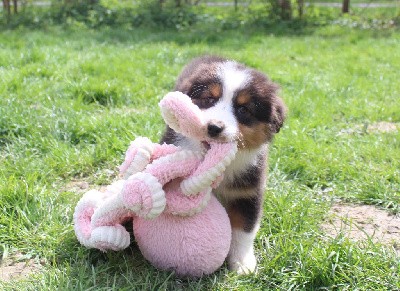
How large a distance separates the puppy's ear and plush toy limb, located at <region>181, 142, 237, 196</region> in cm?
47

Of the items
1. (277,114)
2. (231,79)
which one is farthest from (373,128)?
(231,79)

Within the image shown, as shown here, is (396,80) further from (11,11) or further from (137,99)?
(11,11)

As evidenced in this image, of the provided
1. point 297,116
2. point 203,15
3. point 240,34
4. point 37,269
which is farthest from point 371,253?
point 203,15

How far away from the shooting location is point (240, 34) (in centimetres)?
1090

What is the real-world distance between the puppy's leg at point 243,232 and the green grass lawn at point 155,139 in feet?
0.23

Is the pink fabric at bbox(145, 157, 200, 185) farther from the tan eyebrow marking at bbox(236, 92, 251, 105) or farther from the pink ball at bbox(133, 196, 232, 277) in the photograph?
the tan eyebrow marking at bbox(236, 92, 251, 105)

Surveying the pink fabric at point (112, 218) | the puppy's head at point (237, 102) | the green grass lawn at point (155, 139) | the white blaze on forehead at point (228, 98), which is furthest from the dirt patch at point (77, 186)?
the white blaze on forehead at point (228, 98)

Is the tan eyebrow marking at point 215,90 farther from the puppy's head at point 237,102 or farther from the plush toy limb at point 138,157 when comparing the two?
the plush toy limb at point 138,157

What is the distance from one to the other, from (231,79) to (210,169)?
0.57 meters

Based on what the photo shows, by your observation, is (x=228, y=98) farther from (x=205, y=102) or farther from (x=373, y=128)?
(x=373, y=128)

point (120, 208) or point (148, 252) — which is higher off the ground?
point (120, 208)

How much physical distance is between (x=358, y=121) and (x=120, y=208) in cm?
360

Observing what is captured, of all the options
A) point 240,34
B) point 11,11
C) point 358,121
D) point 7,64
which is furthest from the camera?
point 11,11

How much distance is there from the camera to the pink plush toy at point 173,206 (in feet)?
7.59
